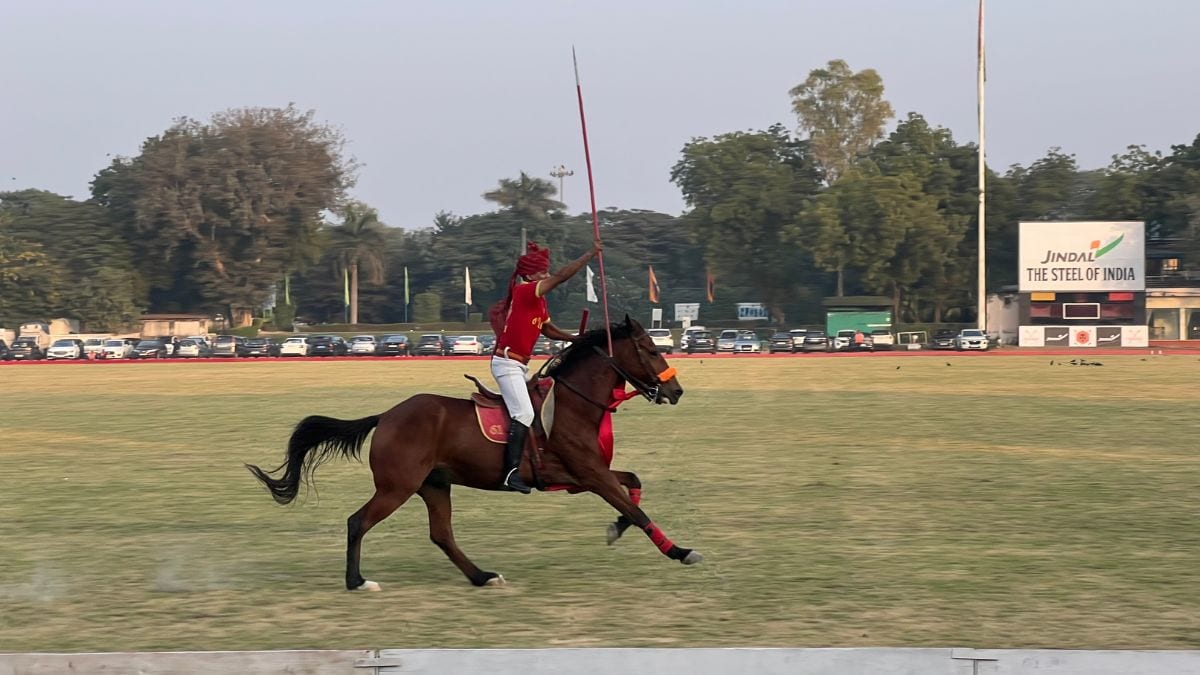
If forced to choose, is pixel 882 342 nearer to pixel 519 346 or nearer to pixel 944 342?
pixel 944 342

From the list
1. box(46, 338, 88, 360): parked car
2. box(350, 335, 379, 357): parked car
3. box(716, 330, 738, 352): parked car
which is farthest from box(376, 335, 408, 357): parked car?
box(716, 330, 738, 352): parked car

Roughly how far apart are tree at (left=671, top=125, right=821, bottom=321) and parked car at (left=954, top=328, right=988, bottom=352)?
29.2 metres

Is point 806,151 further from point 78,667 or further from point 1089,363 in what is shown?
point 78,667

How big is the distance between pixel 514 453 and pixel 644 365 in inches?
42.6

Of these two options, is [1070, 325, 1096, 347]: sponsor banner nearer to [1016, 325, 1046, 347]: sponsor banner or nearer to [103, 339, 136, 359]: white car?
[1016, 325, 1046, 347]: sponsor banner

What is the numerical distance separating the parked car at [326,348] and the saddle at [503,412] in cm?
7094

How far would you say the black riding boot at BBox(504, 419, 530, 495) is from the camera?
9633 millimetres

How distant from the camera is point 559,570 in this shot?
1057cm

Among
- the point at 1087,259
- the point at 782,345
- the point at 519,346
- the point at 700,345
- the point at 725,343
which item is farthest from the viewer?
the point at 1087,259

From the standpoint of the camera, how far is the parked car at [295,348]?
262 ft

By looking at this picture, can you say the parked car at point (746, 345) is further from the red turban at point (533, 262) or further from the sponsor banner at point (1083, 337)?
the red turban at point (533, 262)

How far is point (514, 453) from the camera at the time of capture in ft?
31.6

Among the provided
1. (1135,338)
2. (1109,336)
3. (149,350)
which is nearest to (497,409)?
(149,350)

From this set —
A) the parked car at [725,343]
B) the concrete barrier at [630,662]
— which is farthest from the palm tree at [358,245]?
the concrete barrier at [630,662]
